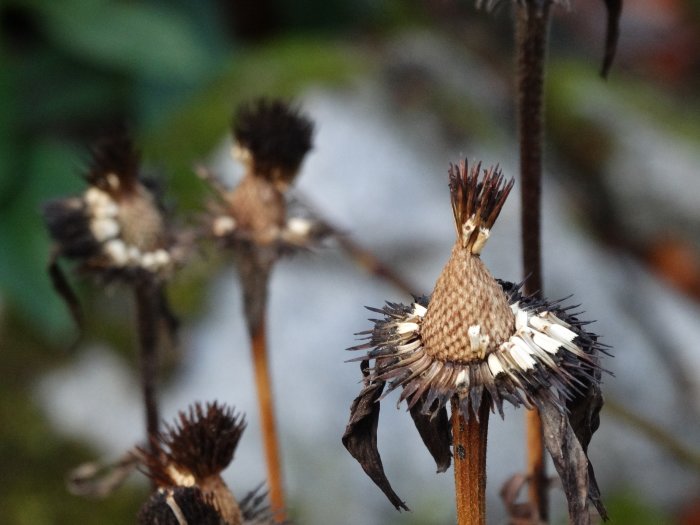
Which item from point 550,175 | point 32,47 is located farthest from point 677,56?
point 32,47

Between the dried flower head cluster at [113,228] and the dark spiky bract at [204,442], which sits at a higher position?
the dried flower head cluster at [113,228]

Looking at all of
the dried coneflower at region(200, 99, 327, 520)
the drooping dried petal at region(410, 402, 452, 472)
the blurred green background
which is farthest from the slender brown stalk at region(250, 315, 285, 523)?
the blurred green background

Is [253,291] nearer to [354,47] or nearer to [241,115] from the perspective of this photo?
[241,115]

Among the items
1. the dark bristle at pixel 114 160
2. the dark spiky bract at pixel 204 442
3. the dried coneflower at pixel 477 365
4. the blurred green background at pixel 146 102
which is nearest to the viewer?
the dried coneflower at pixel 477 365

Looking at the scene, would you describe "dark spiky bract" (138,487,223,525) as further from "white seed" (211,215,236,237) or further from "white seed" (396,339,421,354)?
"white seed" (211,215,236,237)

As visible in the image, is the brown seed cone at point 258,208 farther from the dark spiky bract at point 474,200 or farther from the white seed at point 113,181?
the dark spiky bract at point 474,200

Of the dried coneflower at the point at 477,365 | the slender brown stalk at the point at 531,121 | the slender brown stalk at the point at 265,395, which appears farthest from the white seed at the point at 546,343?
the slender brown stalk at the point at 265,395
